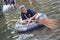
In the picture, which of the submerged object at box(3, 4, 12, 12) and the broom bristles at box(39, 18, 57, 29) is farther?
the submerged object at box(3, 4, 12, 12)

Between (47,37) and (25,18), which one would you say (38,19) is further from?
(47,37)

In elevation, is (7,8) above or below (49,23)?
above

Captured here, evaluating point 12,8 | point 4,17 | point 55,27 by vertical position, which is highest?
point 12,8

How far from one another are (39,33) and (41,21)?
2.99ft

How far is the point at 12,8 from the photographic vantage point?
22.6m

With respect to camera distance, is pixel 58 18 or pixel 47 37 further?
pixel 58 18

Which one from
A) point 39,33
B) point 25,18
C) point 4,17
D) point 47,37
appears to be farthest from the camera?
point 4,17

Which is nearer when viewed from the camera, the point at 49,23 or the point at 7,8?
the point at 49,23

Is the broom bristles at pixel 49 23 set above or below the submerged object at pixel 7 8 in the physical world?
below

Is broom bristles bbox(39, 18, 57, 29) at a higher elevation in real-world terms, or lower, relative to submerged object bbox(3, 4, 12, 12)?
lower

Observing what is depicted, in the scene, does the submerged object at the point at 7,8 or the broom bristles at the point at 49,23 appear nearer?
the broom bristles at the point at 49,23

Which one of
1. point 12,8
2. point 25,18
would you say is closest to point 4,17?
point 12,8

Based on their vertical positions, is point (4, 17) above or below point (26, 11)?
above

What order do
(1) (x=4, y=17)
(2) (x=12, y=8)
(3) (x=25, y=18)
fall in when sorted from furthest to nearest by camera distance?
(2) (x=12, y=8)
(1) (x=4, y=17)
(3) (x=25, y=18)
